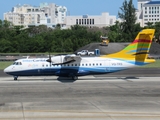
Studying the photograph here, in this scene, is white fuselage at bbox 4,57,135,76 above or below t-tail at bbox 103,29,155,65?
below

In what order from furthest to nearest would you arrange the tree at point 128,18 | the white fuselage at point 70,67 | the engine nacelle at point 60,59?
the tree at point 128,18 < the white fuselage at point 70,67 < the engine nacelle at point 60,59

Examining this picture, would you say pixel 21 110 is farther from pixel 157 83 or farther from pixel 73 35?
pixel 73 35

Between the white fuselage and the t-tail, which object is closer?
the t-tail

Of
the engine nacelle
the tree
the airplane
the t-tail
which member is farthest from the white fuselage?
the tree

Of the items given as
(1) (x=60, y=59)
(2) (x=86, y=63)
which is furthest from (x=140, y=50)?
(1) (x=60, y=59)

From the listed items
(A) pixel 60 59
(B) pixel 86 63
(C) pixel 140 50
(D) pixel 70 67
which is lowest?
(D) pixel 70 67

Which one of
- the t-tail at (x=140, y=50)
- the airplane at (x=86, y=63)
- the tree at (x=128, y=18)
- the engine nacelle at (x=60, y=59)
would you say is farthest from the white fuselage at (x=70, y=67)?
the tree at (x=128, y=18)

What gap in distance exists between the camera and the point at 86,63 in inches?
1499

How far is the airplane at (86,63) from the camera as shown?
37.4 m

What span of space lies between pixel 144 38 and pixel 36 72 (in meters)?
11.2

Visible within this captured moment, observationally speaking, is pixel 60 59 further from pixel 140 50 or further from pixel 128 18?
pixel 128 18

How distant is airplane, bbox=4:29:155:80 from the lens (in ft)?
123

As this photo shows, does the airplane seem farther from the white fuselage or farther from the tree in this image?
the tree

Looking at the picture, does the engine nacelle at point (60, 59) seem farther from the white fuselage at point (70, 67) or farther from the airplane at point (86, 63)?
the white fuselage at point (70, 67)
